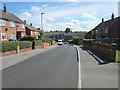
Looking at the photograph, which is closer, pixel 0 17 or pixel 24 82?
pixel 24 82

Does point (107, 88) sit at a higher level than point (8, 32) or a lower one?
lower

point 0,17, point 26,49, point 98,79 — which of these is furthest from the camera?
point 0,17

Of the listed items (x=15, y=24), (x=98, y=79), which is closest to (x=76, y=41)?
(x=15, y=24)

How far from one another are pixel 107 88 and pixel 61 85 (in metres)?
1.90

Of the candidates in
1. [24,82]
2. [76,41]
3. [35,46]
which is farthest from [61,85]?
[76,41]

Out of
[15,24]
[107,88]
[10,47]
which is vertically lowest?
[107,88]

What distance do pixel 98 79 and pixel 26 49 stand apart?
15.1m

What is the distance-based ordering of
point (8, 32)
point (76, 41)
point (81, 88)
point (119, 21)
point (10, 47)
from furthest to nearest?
point (76, 41) < point (119, 21) < point (8, 32) < point (10, 47) < point (81, 88)

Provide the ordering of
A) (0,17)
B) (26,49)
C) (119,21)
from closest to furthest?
1. (26,49)
2. (0,17)
3. (119,21)

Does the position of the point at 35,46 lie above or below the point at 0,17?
below

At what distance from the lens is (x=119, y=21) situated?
2733 cm

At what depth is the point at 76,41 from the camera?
50.1 metres

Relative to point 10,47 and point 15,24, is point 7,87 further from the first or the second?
point 15,24

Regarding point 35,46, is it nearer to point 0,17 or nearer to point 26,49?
point 26,49
